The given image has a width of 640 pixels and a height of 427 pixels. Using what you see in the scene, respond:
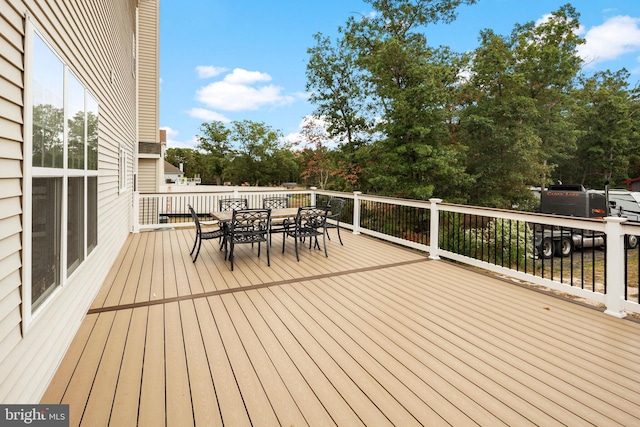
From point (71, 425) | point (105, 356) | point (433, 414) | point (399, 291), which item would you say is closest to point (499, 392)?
point (433, 414)

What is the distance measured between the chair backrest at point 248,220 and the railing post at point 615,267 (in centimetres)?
388

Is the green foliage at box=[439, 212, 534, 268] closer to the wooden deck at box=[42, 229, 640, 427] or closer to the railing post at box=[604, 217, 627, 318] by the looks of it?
the wooden deck at box=[42, 229, 640, 427]

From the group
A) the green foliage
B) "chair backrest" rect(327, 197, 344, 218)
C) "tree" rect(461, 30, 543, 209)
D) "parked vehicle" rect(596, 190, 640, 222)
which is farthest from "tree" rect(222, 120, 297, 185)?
the green foliage

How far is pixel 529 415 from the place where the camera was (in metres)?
1.75

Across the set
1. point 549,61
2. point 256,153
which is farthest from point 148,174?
point 256,153

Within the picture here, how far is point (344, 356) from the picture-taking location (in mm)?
2342

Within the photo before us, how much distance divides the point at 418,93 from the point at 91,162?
1042 cm

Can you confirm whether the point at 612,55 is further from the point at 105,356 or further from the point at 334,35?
the point at 105,356

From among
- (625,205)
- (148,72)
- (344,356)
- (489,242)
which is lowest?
(344,356)

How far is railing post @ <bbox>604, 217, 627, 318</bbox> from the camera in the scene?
303 cm

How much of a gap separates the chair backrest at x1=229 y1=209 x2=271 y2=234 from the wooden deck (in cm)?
87

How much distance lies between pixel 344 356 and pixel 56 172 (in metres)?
2.34

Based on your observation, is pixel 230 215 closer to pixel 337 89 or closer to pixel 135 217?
pixel 135 217

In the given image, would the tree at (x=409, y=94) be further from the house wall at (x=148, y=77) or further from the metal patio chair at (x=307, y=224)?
the house wall at (x=148, y=77)
